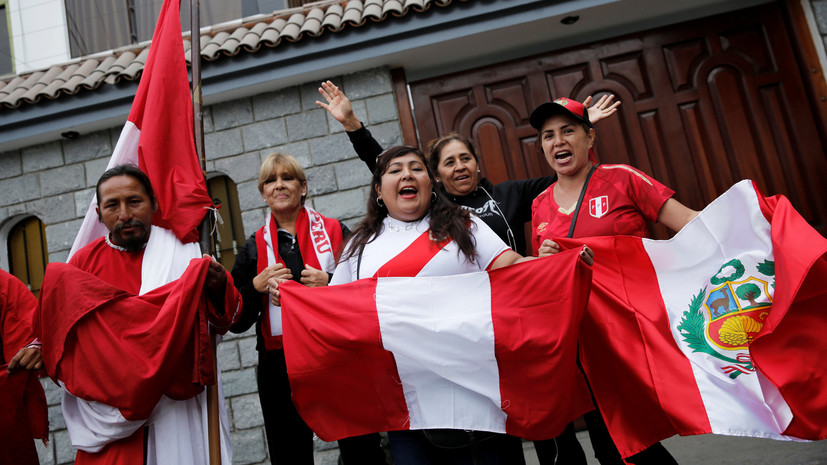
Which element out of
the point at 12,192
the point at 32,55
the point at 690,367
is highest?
the point at 32,55

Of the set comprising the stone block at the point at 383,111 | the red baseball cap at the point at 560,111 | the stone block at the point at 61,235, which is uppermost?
the stone block at the point at 383,111

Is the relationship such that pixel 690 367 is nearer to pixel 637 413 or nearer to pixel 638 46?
pixel 637 413

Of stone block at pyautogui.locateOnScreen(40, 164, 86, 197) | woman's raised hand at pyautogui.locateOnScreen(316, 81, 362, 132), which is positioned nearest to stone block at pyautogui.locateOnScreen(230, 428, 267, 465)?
stone block at pyautogui.locateOnScreen(40, 164, 86, 197)

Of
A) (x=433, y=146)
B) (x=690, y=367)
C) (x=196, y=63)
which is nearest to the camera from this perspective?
(x=690, y=367)

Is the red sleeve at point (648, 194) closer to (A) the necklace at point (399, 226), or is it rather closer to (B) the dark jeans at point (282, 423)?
(A) the necklace at point (399, 226)

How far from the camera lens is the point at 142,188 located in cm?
285

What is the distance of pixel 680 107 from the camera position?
5.10m

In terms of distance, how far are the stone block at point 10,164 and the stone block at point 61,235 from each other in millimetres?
702

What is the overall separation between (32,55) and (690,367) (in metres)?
8.02

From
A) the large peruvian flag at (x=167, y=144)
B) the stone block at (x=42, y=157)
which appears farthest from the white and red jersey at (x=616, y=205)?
the stone block at (x=42, y=157)

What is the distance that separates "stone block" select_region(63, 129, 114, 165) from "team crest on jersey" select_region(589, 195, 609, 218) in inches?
192

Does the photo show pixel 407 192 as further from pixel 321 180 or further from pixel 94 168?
pixel 94 168

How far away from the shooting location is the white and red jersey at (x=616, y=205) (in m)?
2.55

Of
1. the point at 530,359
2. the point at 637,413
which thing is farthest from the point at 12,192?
the point at 637,413
